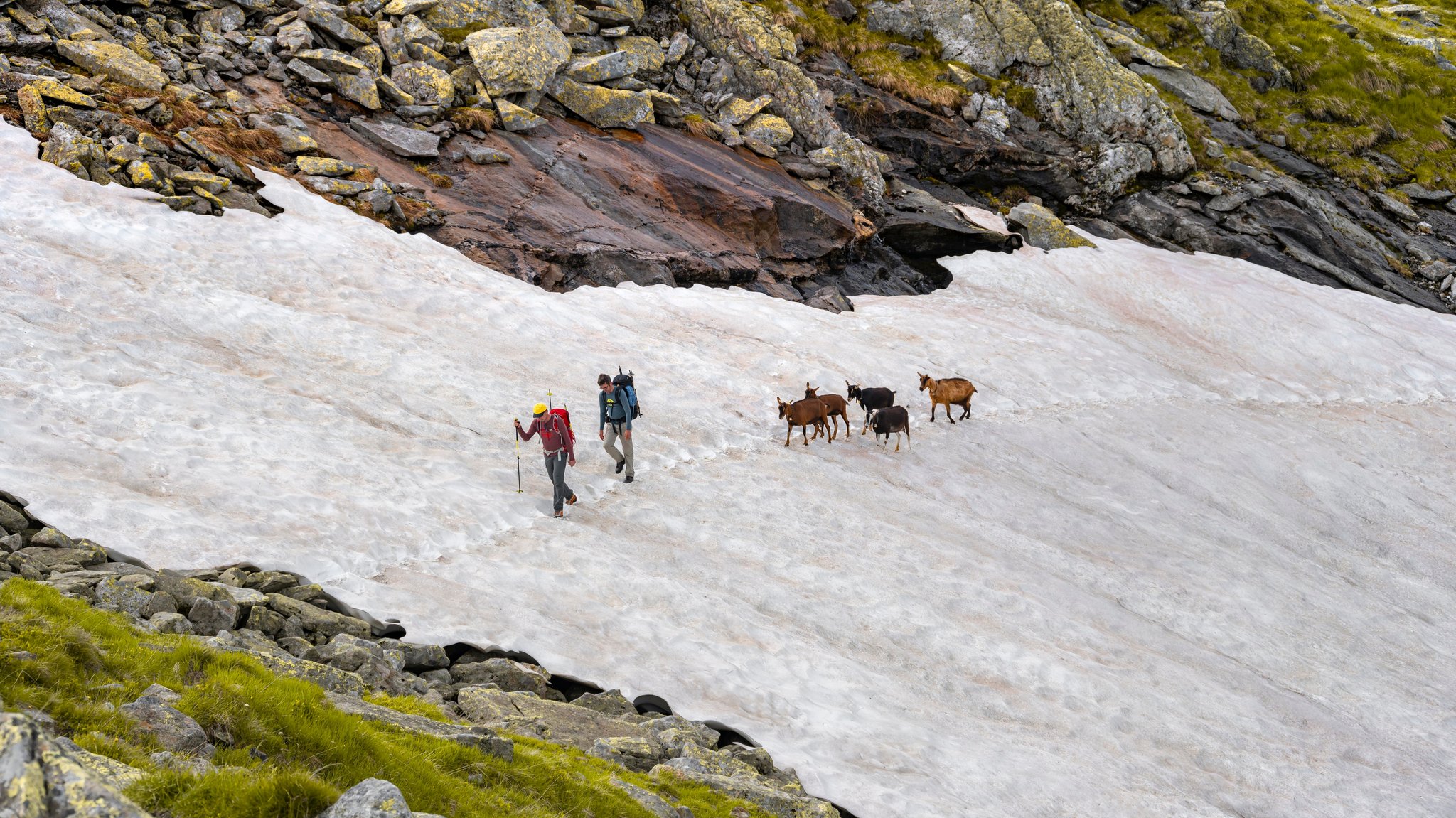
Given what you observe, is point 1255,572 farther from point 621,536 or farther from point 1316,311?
point 1316,311

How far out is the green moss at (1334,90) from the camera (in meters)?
55.4

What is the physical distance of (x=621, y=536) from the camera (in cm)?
1758

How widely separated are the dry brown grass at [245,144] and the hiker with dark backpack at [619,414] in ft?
54.1

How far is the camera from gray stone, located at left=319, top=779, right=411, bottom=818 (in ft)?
19.3

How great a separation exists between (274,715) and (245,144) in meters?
26.7

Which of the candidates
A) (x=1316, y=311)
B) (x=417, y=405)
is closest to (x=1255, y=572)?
(x=417, y=405)

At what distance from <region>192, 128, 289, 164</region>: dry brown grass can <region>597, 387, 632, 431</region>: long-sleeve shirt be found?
54.1 feet

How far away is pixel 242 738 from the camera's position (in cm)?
688

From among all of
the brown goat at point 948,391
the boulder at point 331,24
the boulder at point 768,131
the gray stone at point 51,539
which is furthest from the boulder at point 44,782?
the boulder at point 768,131

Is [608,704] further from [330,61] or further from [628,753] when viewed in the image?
[330,61]

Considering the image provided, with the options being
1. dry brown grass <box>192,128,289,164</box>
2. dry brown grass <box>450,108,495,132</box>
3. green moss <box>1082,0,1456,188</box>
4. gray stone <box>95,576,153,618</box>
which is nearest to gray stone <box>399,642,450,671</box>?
gray stone <box>95,576,153,618</box>

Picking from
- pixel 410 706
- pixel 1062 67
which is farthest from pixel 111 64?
pixel 1062 67

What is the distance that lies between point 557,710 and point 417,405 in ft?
38.7

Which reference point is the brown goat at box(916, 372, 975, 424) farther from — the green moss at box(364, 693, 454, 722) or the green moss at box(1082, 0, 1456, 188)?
the green moss at box(1082, 0, 1456, 188)
